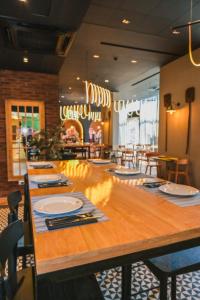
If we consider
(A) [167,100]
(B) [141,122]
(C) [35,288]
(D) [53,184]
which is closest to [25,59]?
(D) [53,184]

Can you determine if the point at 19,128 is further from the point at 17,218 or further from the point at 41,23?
the point at 17,218

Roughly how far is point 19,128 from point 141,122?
7.99 metres

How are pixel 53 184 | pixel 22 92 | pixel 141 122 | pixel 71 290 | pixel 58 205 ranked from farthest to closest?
pixel 141 122 < pixel 22 92 < pixel 53 184 < pixel 58 205 < pixel 71 290

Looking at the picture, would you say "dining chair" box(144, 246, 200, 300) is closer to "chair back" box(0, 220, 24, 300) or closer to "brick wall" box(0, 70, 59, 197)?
"chair back" box(0, 220, 24, 300)

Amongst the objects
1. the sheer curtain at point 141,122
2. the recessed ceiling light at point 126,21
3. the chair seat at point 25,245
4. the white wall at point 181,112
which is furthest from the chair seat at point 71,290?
the sheer curtain at point 141,122

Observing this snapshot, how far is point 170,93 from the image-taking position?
557 cm

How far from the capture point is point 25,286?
1.18m

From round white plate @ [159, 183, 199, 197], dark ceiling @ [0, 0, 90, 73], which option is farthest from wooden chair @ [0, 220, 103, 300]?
dark ceiling @ [0, 0, 90, 73]

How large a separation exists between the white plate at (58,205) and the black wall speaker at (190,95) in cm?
442

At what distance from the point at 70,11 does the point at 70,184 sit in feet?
6.12

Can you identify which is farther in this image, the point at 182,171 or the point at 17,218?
the point at 182,171

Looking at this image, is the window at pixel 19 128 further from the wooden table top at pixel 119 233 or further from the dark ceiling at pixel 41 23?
the wooden table top at pixel 119 233

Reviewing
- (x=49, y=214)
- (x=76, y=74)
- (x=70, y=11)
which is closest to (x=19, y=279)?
(x=49, y=214)

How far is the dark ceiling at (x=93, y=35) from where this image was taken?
7.59 feet
